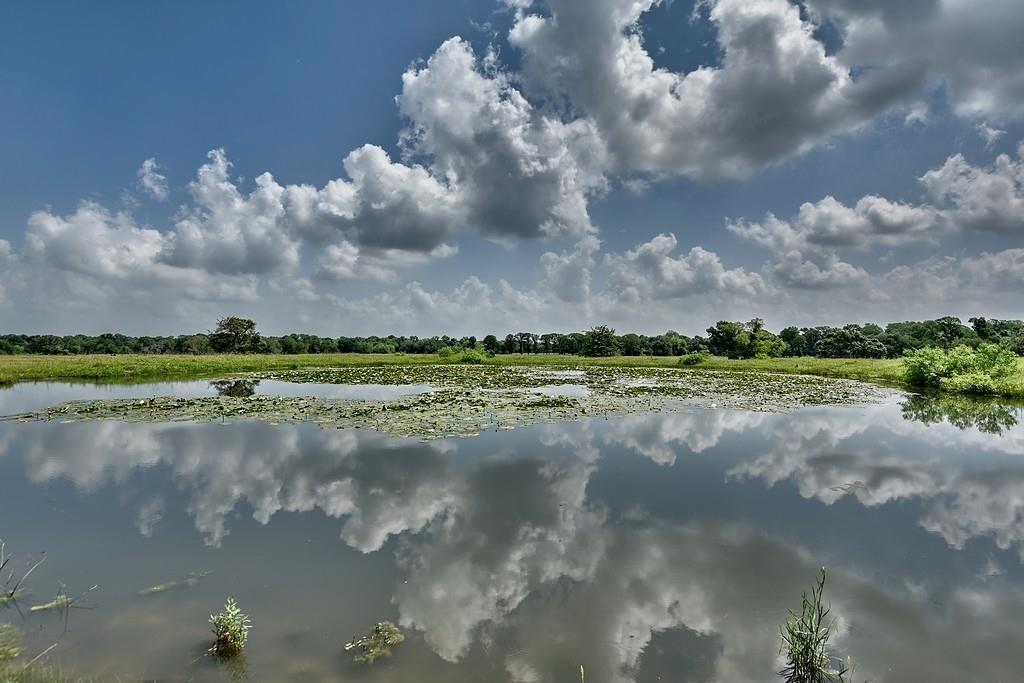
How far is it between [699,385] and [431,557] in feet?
91.8

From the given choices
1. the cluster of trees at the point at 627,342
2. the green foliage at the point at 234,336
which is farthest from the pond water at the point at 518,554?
the green foliage at the point at 234,336

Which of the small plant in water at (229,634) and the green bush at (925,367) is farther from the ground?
the green bush at (925,367)

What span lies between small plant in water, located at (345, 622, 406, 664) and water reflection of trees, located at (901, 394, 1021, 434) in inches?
794

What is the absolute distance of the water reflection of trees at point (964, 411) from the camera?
57.3 feet

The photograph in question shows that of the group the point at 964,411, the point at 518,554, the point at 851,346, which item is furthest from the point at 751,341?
the point at 518,554

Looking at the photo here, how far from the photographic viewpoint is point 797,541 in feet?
24.5

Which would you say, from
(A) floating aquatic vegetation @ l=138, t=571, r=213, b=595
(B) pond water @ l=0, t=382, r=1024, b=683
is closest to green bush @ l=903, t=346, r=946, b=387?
(B) pond water @ l=0, t=382, r=1024, b=683

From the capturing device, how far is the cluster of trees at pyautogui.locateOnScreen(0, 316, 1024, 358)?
7975 cm

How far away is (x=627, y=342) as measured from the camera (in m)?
117

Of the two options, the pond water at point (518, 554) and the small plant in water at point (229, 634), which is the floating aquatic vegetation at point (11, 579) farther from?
the small plant in water at point (229, 634)

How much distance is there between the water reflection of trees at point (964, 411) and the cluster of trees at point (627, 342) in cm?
4892

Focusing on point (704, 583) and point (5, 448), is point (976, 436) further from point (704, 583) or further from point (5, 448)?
point (5, 448)

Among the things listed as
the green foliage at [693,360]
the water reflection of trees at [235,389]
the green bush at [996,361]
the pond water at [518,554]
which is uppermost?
the green bush at [996,361]

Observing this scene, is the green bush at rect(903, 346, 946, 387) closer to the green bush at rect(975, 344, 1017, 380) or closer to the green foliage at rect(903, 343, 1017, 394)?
the green foliage at rect(903, 343, 1017, 394)
